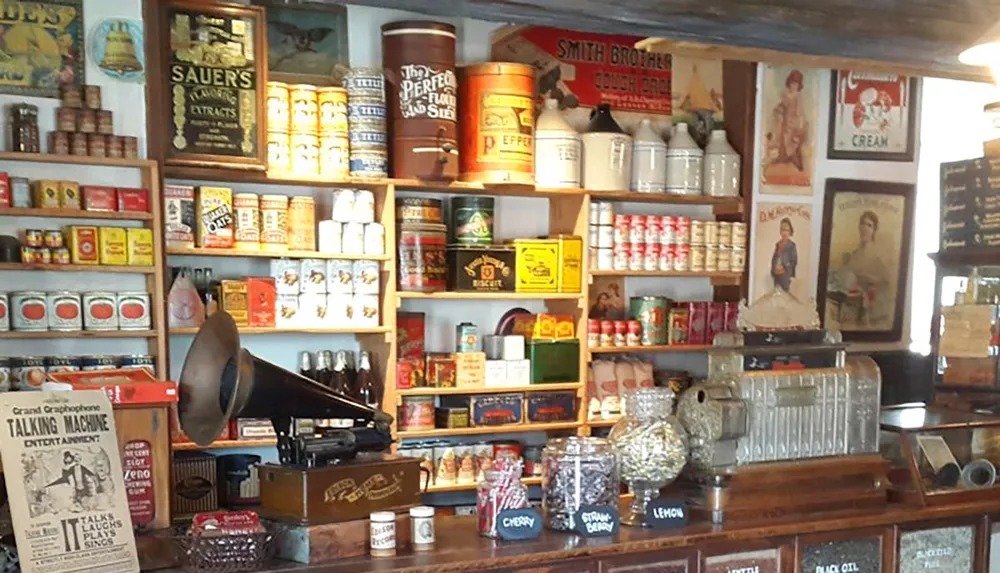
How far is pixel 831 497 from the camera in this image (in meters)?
3.35

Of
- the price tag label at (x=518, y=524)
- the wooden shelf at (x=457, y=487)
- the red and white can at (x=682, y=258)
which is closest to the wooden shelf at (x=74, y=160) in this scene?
the wooden shelf at (x=457, y=487)

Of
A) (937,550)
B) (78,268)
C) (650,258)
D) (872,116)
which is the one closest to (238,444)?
(78,268)

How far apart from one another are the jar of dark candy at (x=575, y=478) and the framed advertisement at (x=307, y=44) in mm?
2353

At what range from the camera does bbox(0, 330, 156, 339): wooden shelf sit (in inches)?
153

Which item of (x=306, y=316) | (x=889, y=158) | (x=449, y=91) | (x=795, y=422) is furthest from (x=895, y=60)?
(x=889, y=158)

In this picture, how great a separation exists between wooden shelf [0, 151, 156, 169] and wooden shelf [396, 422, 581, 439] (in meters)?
1.62

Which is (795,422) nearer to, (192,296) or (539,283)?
(539,283)

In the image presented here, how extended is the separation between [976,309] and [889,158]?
192 cm

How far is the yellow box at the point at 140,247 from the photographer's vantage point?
402cm

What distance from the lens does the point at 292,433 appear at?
293 centimetres

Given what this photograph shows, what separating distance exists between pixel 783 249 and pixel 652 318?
0.91 meters

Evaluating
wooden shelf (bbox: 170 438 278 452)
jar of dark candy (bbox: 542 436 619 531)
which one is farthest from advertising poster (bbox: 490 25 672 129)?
jar of dark candy (bbox: 542 436 619 531)

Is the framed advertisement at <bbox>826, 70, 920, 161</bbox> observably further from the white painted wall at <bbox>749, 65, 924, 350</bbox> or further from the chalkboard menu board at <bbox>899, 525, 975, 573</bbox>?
the chalkboard menu board at <bbox>899, 525, 975, 573</bbox>

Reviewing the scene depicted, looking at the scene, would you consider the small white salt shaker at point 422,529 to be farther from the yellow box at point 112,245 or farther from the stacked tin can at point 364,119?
the stacked tin can at point 364,119
